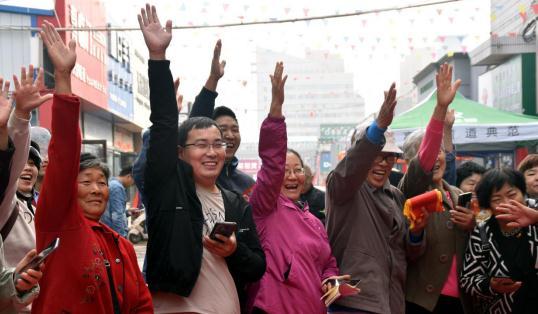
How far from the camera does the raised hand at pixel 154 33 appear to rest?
3949mm

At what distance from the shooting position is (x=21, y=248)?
3850 mm

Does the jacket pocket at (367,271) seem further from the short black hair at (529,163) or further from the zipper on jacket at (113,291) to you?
the short black hair at (529,163)

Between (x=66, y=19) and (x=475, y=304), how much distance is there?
58.7 ft

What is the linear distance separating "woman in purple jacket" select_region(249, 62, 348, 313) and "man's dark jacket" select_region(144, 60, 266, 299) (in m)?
0.33

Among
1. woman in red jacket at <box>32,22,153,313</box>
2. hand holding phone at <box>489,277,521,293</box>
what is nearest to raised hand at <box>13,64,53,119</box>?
woman in red jacket at <box>32,22,153,313</box>

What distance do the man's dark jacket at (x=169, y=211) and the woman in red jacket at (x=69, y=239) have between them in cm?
22

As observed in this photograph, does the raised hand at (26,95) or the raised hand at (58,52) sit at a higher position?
the raised hand at (58,52)

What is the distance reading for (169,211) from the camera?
385 cm

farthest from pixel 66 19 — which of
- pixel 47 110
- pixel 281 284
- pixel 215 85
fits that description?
pixel 281 284

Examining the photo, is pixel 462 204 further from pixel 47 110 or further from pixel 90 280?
pixel 47 110

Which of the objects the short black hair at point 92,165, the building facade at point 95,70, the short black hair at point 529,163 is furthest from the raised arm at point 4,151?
the building facade at point 95,70

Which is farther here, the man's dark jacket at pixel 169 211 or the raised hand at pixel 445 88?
the raised hand at pixel 445 88

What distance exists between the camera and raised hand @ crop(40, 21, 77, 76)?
135 inches

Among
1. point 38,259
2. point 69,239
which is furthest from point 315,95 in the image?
point 38,259
